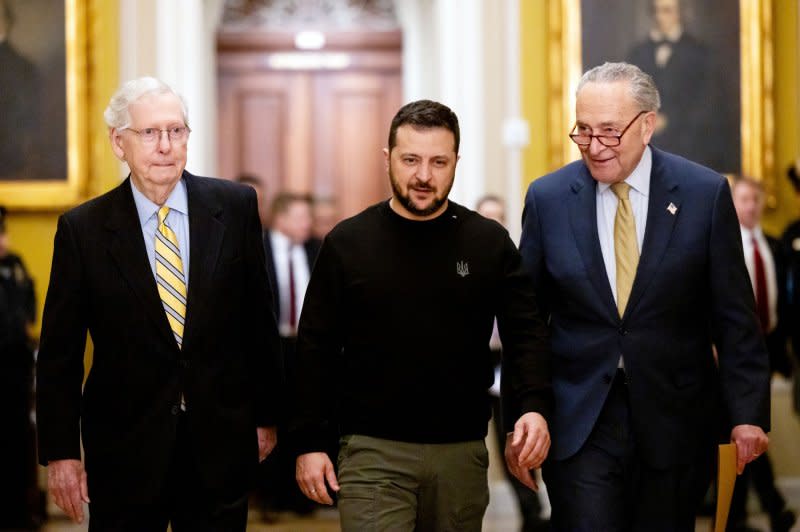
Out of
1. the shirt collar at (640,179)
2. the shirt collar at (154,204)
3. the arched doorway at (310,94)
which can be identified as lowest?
the shirt collar at (154,204)

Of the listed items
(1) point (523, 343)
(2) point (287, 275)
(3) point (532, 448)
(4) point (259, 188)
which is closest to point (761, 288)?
(2) point (287, 275)

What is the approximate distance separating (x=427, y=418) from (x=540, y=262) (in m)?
0.65

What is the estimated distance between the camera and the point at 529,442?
3.54 metres

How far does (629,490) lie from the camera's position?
3.72 m

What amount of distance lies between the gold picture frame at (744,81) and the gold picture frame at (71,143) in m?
3.06

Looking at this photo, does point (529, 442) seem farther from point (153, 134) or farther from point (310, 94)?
point (310, 94)

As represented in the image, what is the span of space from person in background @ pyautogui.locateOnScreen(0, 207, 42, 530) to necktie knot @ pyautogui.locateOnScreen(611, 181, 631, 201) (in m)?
4.40

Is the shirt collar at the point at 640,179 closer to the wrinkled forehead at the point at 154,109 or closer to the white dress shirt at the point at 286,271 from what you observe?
the wrinkled forehead at the point at 154,109

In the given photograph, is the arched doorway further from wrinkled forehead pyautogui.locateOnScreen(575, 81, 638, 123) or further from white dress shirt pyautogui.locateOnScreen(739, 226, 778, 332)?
wrinkled forehead pyautogui.locateOnScreen(575, 81, 638, 123)

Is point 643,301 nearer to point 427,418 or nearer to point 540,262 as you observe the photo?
point 540,262

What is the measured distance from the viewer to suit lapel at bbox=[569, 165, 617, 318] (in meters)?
3.72

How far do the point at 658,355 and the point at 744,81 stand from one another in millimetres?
5321

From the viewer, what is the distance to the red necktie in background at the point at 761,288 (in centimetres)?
739

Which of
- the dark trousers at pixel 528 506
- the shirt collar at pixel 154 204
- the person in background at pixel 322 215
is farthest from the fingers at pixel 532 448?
the person in background at pixel 322 215
